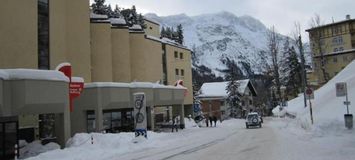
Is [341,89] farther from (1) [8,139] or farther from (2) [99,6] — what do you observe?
(2) [99,6]

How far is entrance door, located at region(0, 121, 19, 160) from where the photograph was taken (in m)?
24.5

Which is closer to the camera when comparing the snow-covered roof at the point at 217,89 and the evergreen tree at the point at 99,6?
the evergreen tree at the point at 99,6

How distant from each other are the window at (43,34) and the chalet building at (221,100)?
58.8m

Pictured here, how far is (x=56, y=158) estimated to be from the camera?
75.2 ft

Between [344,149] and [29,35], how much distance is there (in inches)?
941

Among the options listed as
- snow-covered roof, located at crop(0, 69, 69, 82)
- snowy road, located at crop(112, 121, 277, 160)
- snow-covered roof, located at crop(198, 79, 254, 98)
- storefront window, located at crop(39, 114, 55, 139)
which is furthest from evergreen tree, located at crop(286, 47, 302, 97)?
snow-covered roof, located at crop(0, 69, 69, 82)

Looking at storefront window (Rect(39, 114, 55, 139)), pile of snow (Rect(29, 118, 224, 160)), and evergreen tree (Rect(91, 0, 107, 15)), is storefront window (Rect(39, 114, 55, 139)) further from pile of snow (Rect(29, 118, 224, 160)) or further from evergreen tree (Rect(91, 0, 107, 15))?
evergreen tree (Rect(91, 0, 107, 15))

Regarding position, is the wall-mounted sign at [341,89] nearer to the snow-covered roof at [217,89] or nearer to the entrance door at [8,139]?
the entrance door at [8,139]

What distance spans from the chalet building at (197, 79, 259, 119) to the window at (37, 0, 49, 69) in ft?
193

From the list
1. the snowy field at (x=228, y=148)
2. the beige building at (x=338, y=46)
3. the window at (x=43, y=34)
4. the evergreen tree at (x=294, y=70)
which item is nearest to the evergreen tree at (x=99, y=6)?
the window at (x=43, y=34)

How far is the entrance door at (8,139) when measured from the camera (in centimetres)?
2452

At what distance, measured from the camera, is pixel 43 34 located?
3534 centimetres

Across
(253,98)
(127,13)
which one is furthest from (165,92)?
(253,98)

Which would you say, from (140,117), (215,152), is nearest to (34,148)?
(140,117)
